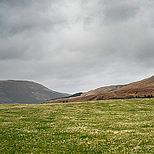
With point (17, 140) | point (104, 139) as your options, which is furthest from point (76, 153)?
point (17, 140)

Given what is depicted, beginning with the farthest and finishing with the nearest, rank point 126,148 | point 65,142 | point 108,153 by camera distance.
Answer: point 65,142 → point 126,148 → point 108,153

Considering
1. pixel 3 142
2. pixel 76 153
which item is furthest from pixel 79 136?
pixel 3 142

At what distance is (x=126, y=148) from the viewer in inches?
476

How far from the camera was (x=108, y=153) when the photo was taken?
444 inches

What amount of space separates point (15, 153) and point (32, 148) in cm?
136

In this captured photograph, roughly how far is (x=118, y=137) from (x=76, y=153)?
535 cm

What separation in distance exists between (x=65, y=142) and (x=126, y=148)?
5114 mm

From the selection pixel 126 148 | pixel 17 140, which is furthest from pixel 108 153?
pixel 17 140

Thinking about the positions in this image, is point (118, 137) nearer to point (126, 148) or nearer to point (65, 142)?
point (126, 148)

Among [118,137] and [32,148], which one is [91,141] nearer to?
[118,137]

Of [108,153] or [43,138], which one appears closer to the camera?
[108,153]

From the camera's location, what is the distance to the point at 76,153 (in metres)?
11.5

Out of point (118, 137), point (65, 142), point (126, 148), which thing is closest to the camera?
point (126, 148)

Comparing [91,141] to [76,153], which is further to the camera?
Answer: [91,141]
